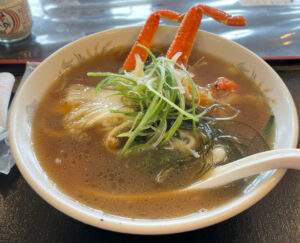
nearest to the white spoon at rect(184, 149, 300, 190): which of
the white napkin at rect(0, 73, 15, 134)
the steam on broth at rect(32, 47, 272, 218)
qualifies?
the steam on broth at rect(32, 47, 272, 218)

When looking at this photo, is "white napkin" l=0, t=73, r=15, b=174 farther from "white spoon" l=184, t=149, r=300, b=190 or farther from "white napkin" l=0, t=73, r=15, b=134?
"white spoon" l=184, t=149, r=300, b=190

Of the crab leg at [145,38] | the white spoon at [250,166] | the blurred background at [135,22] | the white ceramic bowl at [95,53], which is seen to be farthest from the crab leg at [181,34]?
the white spoon at [250,166]

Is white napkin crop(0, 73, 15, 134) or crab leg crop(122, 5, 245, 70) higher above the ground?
crab leg crop(122, 5, 245, 70)

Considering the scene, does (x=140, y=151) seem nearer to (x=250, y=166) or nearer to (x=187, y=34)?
(x=250, y=166)

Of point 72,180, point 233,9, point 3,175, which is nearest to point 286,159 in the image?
point 72,180

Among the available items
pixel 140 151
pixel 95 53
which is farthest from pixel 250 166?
pixel 95 53

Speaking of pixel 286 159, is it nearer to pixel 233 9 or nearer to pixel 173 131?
pixel 173 131
